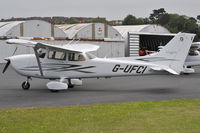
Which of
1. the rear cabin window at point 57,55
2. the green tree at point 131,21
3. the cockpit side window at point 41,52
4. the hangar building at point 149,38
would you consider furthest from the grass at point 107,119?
the green tree at point 131,21

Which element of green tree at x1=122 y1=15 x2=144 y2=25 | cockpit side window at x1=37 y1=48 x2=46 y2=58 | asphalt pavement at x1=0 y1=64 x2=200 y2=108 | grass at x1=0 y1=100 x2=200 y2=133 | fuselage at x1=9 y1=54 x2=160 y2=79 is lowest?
asphalt pavement at x1=0 y1=64 x2=200 y2=108

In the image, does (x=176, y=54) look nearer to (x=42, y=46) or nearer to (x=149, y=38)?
(x=42, y=46)

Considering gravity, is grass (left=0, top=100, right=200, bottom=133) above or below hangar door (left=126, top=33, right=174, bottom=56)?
below

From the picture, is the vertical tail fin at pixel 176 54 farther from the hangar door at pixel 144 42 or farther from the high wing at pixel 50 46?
the hangar door at pixel 144 42

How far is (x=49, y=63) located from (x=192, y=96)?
19.0 ft

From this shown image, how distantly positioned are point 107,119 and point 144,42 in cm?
4376

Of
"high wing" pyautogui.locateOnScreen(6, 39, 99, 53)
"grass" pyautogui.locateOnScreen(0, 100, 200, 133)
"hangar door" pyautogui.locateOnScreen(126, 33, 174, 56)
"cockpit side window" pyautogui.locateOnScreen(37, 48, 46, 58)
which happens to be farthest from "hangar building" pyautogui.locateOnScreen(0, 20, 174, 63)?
"grass" pyautogui.locateOnScreen(0, 100, 200, 133)

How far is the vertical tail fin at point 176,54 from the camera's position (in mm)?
13508

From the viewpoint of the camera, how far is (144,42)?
50.8m

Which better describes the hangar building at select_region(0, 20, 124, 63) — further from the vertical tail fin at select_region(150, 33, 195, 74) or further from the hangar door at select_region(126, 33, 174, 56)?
the vertical tail fin at select_region(150, 33, 195, 74)

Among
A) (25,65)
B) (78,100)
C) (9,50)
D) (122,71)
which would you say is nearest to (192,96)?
(122,71)

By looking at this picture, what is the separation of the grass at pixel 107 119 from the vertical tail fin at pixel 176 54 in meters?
3.81

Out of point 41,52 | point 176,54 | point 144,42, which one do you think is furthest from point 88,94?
point 144,42

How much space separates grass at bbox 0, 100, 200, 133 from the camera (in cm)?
689
